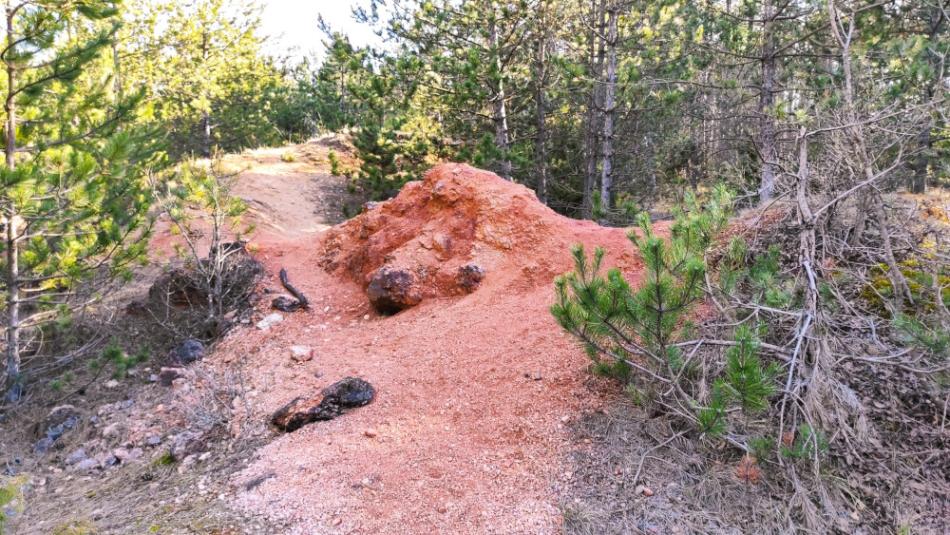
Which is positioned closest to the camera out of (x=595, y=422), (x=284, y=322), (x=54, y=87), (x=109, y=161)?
(x=595, y=422)

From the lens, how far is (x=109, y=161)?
573 centimetres

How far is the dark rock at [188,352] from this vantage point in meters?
6.95

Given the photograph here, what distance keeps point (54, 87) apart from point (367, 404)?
537cm

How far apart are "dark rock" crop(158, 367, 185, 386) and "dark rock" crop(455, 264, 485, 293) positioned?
336 cm

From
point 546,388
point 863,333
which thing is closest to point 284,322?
point 546,388

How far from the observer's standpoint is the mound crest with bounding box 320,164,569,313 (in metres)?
7.07

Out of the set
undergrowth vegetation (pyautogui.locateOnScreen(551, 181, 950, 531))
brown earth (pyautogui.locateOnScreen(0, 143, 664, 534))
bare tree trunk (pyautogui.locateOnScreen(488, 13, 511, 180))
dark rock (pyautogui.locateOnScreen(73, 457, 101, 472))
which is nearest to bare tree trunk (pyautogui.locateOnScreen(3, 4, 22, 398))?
brown earth (pyautogui.locateOnScreen(0, 143, 664, 534))

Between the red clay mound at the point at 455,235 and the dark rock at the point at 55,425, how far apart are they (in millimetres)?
3627

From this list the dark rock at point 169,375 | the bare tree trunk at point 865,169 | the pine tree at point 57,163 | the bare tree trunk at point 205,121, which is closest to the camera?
the bare tree trunk at point 865,169

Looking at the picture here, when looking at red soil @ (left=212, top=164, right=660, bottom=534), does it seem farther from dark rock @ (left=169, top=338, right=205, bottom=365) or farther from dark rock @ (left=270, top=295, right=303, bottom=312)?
dark rock @ (left=169, top=338, right=205, bottom=365)

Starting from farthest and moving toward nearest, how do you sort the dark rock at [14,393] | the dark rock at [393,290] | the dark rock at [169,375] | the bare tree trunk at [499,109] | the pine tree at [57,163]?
the bare tree trunk at [499,109] → the dark rock at [393,290] → the dark rock at [169,375] → the dark rock at [14,393] → the pine tree at [57,163]

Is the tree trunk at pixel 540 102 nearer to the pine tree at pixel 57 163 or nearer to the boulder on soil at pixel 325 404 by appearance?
the pine tree at pixel 57 163

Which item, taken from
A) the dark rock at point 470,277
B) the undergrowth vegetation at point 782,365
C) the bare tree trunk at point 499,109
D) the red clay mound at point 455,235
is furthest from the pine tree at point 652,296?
the bare tree trunk at point 499,109

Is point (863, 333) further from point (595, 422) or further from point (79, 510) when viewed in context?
point (79, 510)
